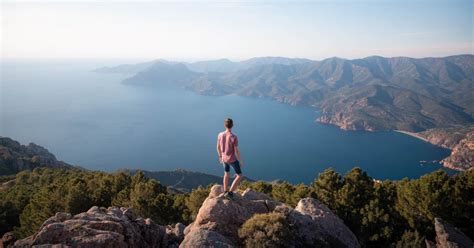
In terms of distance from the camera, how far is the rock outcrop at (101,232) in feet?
40.7

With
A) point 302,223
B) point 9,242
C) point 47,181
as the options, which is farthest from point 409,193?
point 47,181

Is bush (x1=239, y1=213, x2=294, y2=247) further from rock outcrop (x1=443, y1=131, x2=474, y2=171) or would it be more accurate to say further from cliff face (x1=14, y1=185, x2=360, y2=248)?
rock outcrop (x1=443, y1=131, x2=474, y2=171)

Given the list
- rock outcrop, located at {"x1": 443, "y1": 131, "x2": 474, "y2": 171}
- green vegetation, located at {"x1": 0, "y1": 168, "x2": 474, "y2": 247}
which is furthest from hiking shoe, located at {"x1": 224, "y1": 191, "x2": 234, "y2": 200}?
rock outcrop, located at {"x1": 443, "y1": 131, "x2": 474, "y2": 171}

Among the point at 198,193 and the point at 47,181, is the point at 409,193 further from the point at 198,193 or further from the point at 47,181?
→ the point at 47,181

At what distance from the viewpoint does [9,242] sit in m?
13.6

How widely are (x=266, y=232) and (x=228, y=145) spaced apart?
3.88m

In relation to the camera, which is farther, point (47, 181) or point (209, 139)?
point (209, 139)

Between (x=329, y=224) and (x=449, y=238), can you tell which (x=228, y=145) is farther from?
(x=449, y=238)

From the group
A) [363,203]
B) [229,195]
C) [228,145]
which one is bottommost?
[363,203]

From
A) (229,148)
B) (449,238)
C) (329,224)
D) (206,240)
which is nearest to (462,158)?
(449,238)

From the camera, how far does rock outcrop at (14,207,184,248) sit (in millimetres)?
12406

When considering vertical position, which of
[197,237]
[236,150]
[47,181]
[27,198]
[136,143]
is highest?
[236,150]

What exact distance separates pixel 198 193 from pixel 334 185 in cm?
1187

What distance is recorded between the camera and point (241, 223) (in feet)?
48.4
